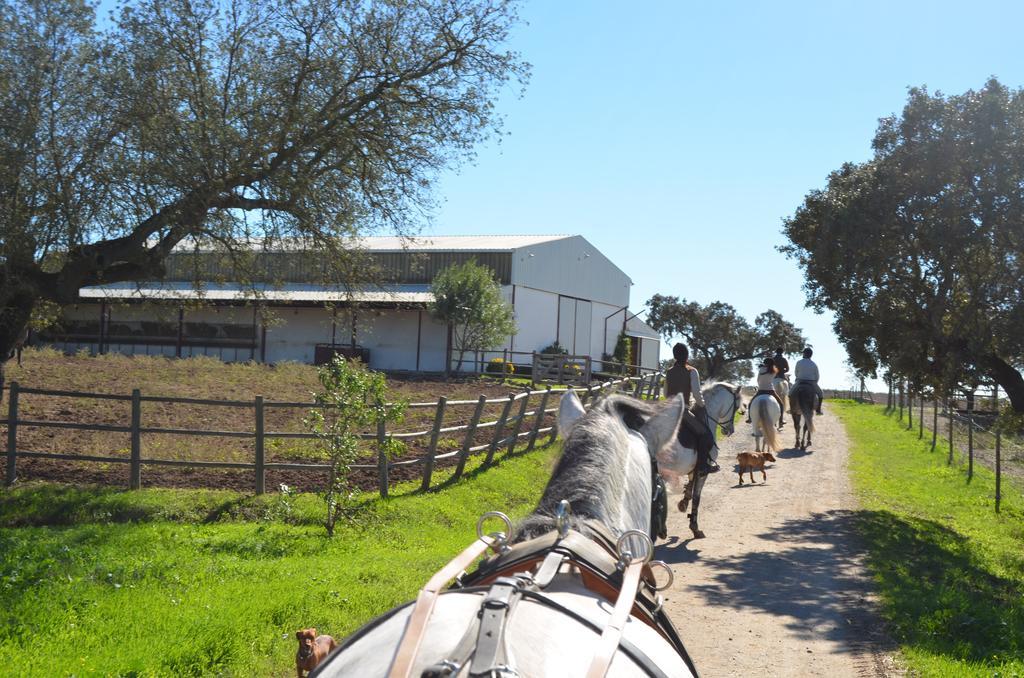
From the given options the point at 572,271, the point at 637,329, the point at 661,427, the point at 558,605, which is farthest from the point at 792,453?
the point at 637,329

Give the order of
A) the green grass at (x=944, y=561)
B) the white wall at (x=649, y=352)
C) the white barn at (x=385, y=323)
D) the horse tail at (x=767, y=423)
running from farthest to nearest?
1. the white wall at (x=649, y=352)
2. the white barn at (x=385, y=323)
3. the horse tail at (x=767, y=423)
4. the green grass at (x=944, y=561)

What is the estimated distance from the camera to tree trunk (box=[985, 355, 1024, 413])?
10.7 metres

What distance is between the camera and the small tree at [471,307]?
3262 centimetres

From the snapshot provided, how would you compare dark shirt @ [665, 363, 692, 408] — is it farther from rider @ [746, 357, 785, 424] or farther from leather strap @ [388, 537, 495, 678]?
leather strap @ [388, 537, 495, 678]

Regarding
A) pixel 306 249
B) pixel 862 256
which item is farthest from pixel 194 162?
pixel 862 256

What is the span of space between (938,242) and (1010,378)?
1976mm

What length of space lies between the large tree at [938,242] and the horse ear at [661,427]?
8.05 metres

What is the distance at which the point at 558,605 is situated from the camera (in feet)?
6.89

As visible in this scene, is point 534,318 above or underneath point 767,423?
above

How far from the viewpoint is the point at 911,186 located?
1095cm

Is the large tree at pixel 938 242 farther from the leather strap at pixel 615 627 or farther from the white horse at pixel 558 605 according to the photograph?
the leather strap at pixel 615 627

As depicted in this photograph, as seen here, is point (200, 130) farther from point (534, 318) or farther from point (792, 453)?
point (534, 318)

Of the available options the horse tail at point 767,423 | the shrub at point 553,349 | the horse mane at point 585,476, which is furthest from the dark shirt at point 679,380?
the shrub at point 553,349

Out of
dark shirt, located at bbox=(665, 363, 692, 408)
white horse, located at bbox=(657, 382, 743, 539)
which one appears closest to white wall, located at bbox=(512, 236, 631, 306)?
white horse, located at bbox=(657, 382, 743, 539)
